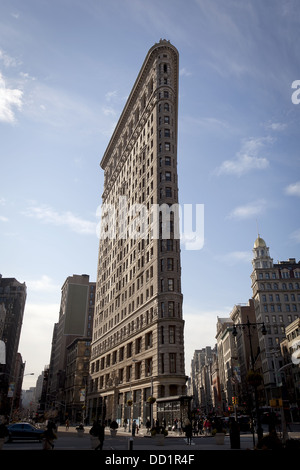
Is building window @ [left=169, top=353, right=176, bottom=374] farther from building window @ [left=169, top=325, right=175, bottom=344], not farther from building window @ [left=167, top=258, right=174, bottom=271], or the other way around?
building window @ [left=167, top=258, right=174, bottom=271]

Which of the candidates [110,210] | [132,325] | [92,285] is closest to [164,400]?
[132,325]

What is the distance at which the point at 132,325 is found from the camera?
215 feet

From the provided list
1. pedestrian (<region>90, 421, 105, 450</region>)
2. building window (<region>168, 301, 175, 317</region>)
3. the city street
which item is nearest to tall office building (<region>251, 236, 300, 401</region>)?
building window (<region>168, 301, 175, 317</region>)

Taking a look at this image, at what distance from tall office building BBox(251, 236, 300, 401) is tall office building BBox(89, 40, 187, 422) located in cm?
5260

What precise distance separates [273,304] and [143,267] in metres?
67.0

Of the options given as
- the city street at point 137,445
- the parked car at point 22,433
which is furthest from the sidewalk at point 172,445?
the parked car at point 22,433

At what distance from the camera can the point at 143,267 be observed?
63.8 meters

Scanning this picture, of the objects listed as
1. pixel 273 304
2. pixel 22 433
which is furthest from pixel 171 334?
pixel 273 304

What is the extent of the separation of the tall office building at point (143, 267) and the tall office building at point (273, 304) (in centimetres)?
5260

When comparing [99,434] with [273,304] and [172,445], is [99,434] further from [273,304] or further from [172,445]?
[273,304]

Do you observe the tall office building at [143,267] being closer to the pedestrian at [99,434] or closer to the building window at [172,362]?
the building window at [172,362]

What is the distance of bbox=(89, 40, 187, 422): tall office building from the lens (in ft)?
174

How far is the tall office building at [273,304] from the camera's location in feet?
349

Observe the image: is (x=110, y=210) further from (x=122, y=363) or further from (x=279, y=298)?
(x=279, y=298)
